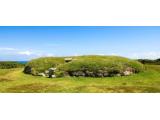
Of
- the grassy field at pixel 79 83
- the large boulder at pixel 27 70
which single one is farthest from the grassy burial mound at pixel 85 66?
the grassy field at pixel 79 83

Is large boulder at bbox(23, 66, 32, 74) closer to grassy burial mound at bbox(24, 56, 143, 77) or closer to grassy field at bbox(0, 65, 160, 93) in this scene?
grassy burial mound at bbox(24, 56, 143, 77)

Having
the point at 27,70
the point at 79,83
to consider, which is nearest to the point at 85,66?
the point at 79,83

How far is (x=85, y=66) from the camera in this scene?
13930mm

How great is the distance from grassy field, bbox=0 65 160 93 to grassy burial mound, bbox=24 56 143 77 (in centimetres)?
28

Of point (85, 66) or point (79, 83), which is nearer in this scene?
point (79, 83)

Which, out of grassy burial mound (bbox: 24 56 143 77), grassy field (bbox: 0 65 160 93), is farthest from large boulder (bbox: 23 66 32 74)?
grassy field (bbox: 0 65 160 93)

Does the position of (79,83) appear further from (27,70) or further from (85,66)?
(27,70)

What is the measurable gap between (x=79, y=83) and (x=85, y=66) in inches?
39.9

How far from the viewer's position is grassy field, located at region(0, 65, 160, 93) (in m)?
12.8

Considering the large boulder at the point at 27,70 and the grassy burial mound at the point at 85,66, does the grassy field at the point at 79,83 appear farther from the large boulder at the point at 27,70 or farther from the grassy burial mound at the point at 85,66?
the grassy burial mound at the point at 85,66

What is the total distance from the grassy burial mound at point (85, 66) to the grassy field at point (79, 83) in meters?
0.28
